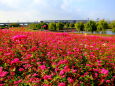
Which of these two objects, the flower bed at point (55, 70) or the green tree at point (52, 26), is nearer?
the flower bed at point (55, 70)

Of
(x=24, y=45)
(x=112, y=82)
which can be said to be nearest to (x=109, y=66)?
(x=112, y=82)

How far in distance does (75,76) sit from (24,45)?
298 centimetres

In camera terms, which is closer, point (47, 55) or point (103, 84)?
point (103, 84)

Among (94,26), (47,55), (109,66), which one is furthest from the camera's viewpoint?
(94,26)

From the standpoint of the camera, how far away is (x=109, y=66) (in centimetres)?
510

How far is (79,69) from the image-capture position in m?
4.72

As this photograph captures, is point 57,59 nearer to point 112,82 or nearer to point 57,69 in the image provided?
point 57,69

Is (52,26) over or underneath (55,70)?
underneath

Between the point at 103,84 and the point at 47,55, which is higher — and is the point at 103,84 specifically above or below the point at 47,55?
below

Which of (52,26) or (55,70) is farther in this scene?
(52,26)

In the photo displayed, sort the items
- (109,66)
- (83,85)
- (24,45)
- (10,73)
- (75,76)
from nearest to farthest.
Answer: (83,85) → (75,76) → (10,73) → (109,66) → (24,45)

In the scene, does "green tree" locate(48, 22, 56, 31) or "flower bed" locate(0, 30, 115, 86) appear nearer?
"flower bed" locate(0, 30, 115, 86)

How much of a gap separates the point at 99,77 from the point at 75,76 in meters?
0.63

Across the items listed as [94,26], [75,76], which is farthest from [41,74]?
[94,26]
